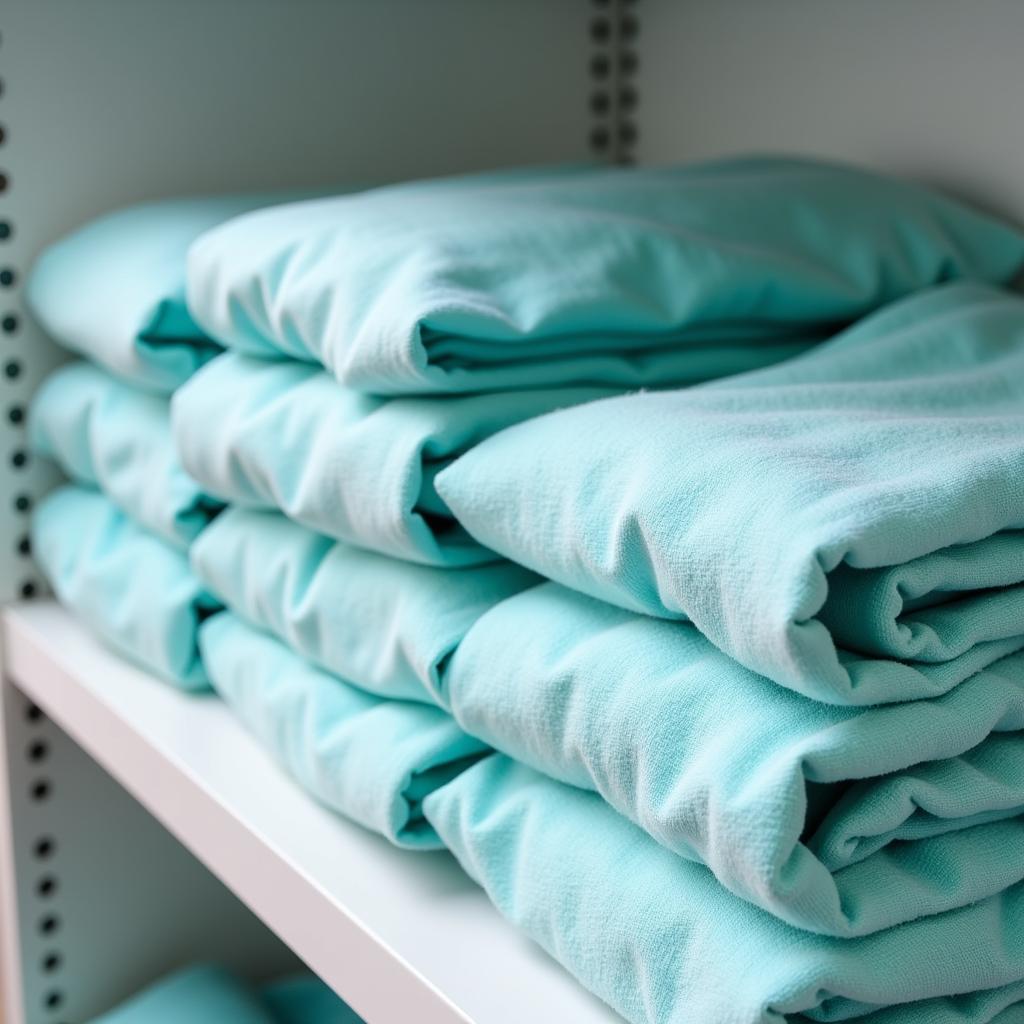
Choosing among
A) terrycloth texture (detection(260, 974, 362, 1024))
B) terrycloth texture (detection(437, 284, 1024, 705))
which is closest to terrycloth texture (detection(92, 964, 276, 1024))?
terrycloth texture (detection(260, 974, 362, 1024))

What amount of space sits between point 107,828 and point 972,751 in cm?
59

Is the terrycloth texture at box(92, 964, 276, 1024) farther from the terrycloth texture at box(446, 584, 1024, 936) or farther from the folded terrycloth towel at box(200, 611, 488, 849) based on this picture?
the terrycloth texture at box(446, 584, 1024, 936)

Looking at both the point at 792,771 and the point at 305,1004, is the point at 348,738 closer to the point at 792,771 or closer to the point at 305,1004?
the point at 792,771

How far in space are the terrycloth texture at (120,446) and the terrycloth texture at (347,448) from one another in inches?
2.1

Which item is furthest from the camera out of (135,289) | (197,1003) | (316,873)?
(197,1003)

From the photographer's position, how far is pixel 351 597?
0.52 metres

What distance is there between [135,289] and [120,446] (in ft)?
0.25

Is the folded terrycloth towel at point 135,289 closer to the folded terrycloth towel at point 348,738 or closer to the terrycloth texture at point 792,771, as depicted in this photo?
the folded terrycloth towel at point 348,738

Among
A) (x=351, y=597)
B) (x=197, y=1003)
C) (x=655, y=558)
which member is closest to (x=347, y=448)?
(x=351, y=597)

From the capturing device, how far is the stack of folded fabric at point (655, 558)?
0.34 m

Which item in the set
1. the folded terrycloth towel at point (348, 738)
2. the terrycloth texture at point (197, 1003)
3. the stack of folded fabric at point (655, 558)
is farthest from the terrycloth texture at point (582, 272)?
the terrycloth texture at point (197, 1003)

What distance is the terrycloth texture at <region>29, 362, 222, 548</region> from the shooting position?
0.65 meters

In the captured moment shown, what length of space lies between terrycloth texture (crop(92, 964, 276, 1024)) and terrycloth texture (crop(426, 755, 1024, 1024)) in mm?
387

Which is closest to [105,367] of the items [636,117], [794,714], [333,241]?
[333,241]
